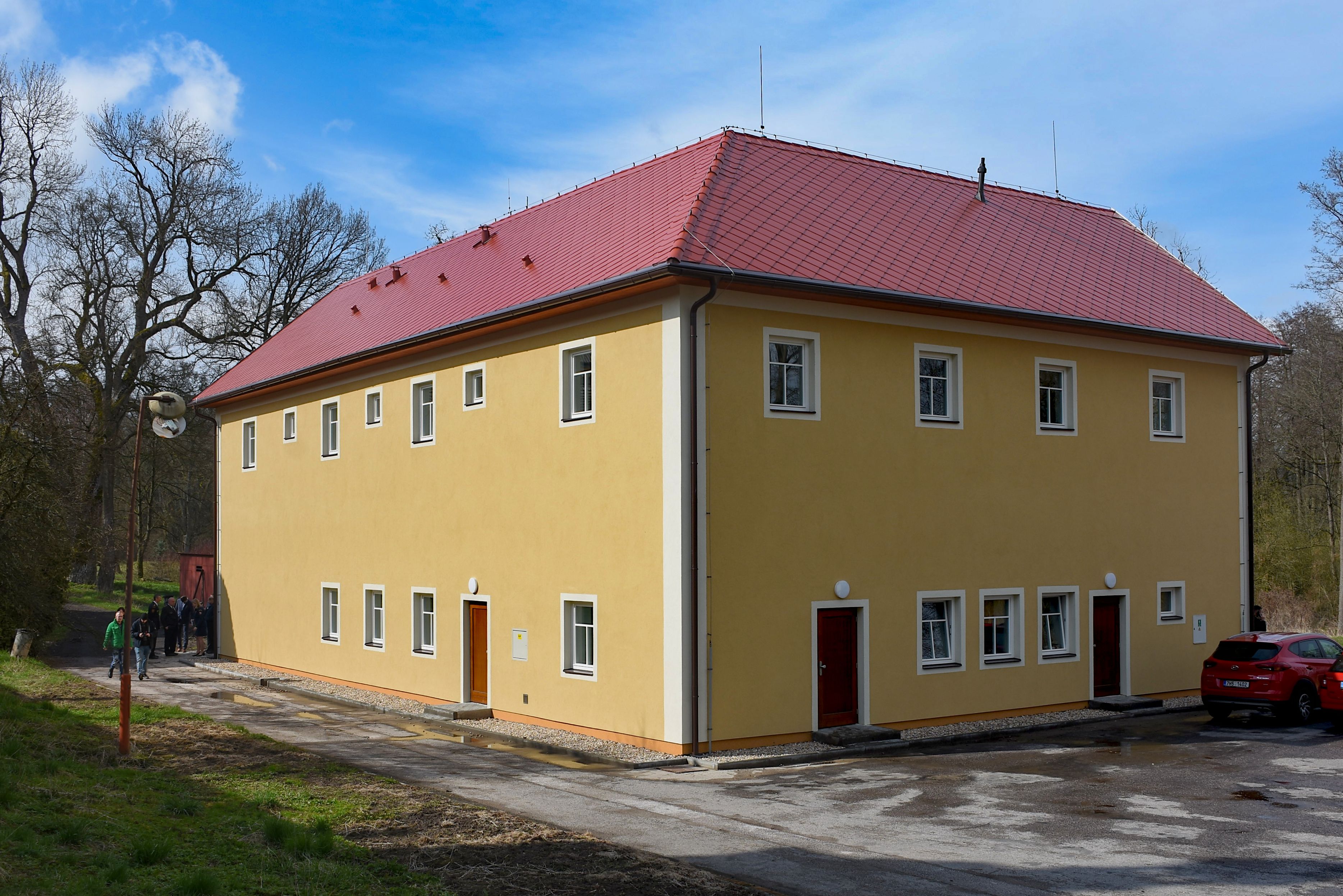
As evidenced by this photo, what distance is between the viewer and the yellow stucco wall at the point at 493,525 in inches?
671

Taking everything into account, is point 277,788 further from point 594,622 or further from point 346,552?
point 346,552

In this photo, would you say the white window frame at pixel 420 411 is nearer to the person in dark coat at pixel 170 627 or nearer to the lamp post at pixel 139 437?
the lamp post at pixel 139 437

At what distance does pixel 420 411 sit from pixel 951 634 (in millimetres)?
11213

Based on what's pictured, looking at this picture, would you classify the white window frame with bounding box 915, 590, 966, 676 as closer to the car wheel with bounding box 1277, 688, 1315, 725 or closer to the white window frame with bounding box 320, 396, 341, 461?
the car wheel with bounding box 1277, 688, 1315, 725

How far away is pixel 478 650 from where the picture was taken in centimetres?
2114

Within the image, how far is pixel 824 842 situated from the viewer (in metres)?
10.8

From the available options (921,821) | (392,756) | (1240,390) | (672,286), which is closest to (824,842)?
(921,821)

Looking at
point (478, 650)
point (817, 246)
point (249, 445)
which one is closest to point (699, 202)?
point (817, 246)

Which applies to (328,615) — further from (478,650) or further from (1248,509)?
(1248,509)

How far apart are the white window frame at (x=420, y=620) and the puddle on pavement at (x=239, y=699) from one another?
9.30ft

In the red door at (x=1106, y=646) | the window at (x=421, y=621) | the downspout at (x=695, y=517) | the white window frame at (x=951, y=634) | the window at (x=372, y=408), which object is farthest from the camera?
the window at (x=372, y=408)

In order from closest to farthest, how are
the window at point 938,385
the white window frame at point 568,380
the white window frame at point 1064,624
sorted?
the white window frame at point 568,380, the window at point 938,385, the white window frame at point 1064,624

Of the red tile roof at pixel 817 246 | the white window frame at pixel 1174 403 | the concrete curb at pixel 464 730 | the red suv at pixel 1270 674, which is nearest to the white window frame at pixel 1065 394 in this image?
the red tile roof at pixel 817 246

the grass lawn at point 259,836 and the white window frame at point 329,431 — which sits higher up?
the white window frame at point 329,431
